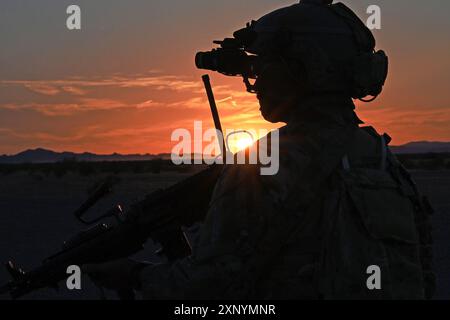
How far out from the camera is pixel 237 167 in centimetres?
291

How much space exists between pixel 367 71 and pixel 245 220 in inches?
29.5

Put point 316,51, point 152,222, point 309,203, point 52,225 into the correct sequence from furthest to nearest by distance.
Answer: point 52,225 < point 152,222 < point 316,51 < point 309,203

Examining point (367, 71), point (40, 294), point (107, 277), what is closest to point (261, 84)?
point (367, 71)

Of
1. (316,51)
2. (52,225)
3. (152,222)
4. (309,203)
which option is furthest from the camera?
(52,225)

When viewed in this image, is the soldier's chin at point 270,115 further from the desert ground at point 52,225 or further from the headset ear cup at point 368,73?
the desert ground at point 52,225

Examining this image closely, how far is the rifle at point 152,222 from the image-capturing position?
364 cm

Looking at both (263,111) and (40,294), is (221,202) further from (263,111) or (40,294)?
(40,294)

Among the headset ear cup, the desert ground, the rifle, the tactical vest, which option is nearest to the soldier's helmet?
the headset ear cup

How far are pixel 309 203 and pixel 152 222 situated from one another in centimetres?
106

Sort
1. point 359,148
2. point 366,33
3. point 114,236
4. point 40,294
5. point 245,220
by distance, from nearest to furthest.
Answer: point 245,220
point 359,148
point 366,33
point 114,236
point 40,294

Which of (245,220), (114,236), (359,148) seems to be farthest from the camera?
(114,236)

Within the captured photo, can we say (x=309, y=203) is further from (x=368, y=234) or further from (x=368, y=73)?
(x=368, y=73)

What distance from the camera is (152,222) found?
375 cm

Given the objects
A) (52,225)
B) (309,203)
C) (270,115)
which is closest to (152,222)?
(270,115)
